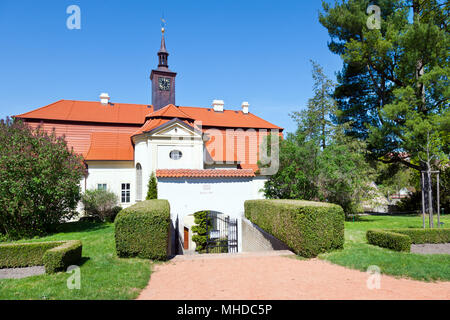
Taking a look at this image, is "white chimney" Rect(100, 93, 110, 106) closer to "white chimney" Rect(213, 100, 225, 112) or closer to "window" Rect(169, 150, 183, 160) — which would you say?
"white chimney" Rect(213, 100, 225, 112)

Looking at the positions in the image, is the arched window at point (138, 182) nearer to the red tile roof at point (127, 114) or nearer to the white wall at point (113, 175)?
the white wall at point (113, 175)

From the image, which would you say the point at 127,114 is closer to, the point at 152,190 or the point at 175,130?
the point at 175,130

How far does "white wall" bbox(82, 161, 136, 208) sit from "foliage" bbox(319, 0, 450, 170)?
18.1 meters

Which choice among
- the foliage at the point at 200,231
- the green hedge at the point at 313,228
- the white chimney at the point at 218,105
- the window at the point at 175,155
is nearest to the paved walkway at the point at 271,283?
the green hedge at the point at 313,228

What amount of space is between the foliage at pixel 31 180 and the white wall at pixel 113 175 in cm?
710

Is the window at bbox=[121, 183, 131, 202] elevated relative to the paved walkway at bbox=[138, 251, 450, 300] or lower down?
elevated

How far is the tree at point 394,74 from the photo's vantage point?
19.0 meters

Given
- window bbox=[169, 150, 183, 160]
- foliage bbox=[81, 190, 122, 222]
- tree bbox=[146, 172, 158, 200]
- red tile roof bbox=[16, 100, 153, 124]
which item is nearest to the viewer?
tree bbox=[146, 172, 158, 200]

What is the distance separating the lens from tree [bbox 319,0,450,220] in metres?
19.0

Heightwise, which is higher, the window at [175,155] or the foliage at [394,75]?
the foliage at [394,75]

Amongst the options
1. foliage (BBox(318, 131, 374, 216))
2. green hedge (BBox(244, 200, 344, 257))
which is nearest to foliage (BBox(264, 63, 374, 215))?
foliage (BBox(318, 131, 374, 216))

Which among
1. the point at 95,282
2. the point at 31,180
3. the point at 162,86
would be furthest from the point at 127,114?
the point at 95,282
